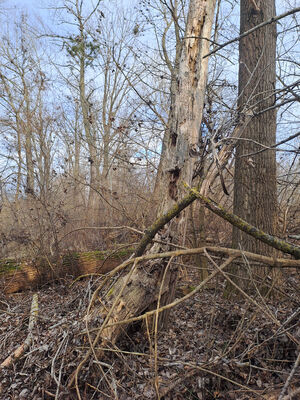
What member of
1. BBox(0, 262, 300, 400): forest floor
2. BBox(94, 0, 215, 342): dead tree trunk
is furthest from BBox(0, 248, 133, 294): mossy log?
BBox(94, 0, 215, 342): dead tree trunk

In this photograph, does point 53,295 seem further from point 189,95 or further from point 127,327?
point 189,95

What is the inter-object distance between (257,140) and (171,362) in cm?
318

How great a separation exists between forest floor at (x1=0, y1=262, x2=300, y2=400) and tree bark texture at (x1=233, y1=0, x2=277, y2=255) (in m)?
1.16

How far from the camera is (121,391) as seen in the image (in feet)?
8.18

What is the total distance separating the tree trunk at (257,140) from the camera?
414 cm

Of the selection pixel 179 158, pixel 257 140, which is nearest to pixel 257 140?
pixel 257 140

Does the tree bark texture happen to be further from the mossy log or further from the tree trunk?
the mossy log

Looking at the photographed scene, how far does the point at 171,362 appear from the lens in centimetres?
278

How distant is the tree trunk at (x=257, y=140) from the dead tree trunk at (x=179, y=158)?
1029 mm

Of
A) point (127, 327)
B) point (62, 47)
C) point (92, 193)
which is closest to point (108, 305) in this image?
point (127, 327)

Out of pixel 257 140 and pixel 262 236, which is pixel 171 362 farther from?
pixel 257 140

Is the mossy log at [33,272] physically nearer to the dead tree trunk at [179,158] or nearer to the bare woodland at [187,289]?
the bare woodland at [187,289]

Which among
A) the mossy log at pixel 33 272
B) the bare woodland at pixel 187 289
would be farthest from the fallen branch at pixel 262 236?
the mossy log at pixel 33 272

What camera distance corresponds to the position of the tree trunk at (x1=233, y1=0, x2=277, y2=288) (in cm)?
414
